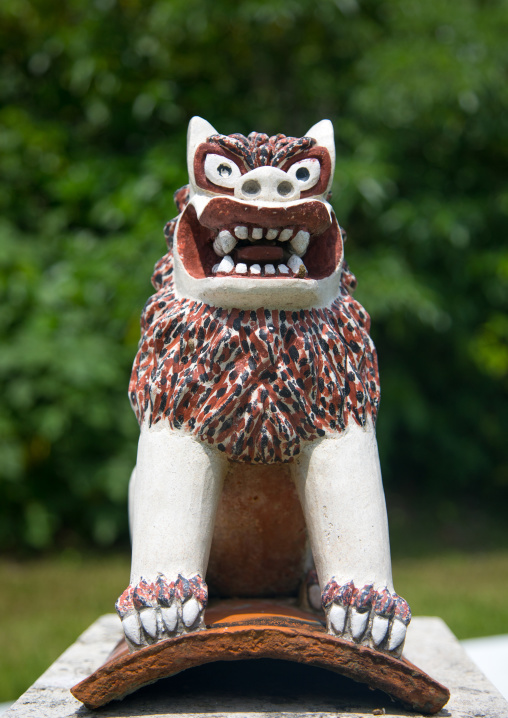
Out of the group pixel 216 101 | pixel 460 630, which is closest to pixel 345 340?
pixel 460 630

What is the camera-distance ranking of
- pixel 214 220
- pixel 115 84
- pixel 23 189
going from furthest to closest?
pixel 23 189 < pixel 115 84 < pixel 214 220

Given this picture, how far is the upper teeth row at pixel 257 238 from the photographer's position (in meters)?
1.72

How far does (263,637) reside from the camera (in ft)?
5.29

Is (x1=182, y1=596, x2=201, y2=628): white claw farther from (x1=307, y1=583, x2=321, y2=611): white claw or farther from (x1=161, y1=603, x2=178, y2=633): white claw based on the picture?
(x1=307, y1=583, x2=321, y2=611): white claw

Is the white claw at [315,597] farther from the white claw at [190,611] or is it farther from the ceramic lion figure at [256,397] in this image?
the white claw at [190,611]

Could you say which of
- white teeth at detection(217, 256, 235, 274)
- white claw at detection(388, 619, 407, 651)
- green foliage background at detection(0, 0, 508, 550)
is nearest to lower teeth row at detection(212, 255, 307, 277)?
white teeth at detection(217, 256, 235, 274)

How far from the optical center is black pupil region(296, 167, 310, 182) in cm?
179

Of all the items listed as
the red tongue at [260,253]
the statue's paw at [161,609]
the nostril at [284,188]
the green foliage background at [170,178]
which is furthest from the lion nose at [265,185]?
the green foliage background at [170,178]

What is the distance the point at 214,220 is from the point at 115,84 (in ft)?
11.3

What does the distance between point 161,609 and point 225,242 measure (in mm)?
784

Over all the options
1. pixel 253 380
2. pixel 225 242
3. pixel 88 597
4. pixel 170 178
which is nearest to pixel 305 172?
pixel 225 242

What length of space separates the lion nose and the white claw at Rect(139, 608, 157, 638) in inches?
34.8

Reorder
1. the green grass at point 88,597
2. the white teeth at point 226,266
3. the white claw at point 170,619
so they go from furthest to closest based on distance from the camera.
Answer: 1. the green grass at point 88,597
2. the white teeth at point 226,266
3. the white claw at point 170,619

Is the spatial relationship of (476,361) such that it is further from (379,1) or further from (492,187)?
(379,1)
